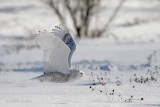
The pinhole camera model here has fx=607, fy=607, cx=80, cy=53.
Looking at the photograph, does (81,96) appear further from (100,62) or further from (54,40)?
(100,62)

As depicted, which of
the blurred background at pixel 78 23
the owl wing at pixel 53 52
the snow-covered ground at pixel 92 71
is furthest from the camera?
the blurred background at pixel 78 23

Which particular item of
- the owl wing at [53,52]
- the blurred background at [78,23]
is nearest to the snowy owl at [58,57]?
the owl wing at [53,52]

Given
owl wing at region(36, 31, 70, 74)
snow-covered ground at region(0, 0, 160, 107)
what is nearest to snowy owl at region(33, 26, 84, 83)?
owl wing at region(36, 31, 70, 74)

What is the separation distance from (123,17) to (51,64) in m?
20.6

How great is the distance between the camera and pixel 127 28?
25.8 meters

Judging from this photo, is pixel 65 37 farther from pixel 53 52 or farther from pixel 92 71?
pixel 92 71

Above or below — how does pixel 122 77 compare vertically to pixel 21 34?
below

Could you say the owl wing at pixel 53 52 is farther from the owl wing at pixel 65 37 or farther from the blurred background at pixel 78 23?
the blurred background at pixel 78 23

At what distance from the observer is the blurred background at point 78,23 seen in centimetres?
1774

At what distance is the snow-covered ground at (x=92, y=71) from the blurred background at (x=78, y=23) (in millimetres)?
32

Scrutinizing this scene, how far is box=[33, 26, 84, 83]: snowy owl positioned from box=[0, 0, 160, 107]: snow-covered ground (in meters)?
0.13

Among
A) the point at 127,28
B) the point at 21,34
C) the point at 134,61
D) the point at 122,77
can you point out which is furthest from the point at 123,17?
the point at 122,77

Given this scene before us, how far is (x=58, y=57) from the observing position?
343 inches

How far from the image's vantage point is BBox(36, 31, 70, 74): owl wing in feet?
27.9
